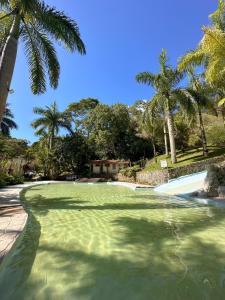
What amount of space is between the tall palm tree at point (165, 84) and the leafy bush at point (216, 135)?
709 cm

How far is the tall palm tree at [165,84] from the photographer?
23327 mm

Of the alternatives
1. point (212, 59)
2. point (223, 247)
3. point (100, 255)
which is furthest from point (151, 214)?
point (212, 59)

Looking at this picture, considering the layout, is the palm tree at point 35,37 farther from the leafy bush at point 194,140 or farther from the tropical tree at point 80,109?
the tropical tree at point 80,109

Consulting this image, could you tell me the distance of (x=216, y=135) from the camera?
27.8 m

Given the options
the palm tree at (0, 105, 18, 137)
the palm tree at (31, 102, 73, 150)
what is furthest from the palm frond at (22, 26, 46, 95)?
the palm tree at (0, 105, 18, 137)

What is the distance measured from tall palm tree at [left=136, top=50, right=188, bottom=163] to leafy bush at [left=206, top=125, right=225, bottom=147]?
7091mm

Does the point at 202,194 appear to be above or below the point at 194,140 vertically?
below

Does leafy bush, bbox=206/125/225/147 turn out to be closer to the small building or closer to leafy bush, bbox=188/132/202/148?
leafy bush, bbox=188/132/202/148

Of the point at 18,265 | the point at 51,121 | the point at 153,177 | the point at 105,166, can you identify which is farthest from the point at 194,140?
the point at 18,265

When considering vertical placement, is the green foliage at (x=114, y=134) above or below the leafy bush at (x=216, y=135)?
above

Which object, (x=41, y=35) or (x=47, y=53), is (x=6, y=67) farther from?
(x=41, y=35)

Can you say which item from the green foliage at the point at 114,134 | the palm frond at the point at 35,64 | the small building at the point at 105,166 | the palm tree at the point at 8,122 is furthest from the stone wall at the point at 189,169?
the palm tree at the point at 8,122

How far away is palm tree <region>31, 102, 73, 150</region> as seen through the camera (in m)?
37.1

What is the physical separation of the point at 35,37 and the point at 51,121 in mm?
25837
